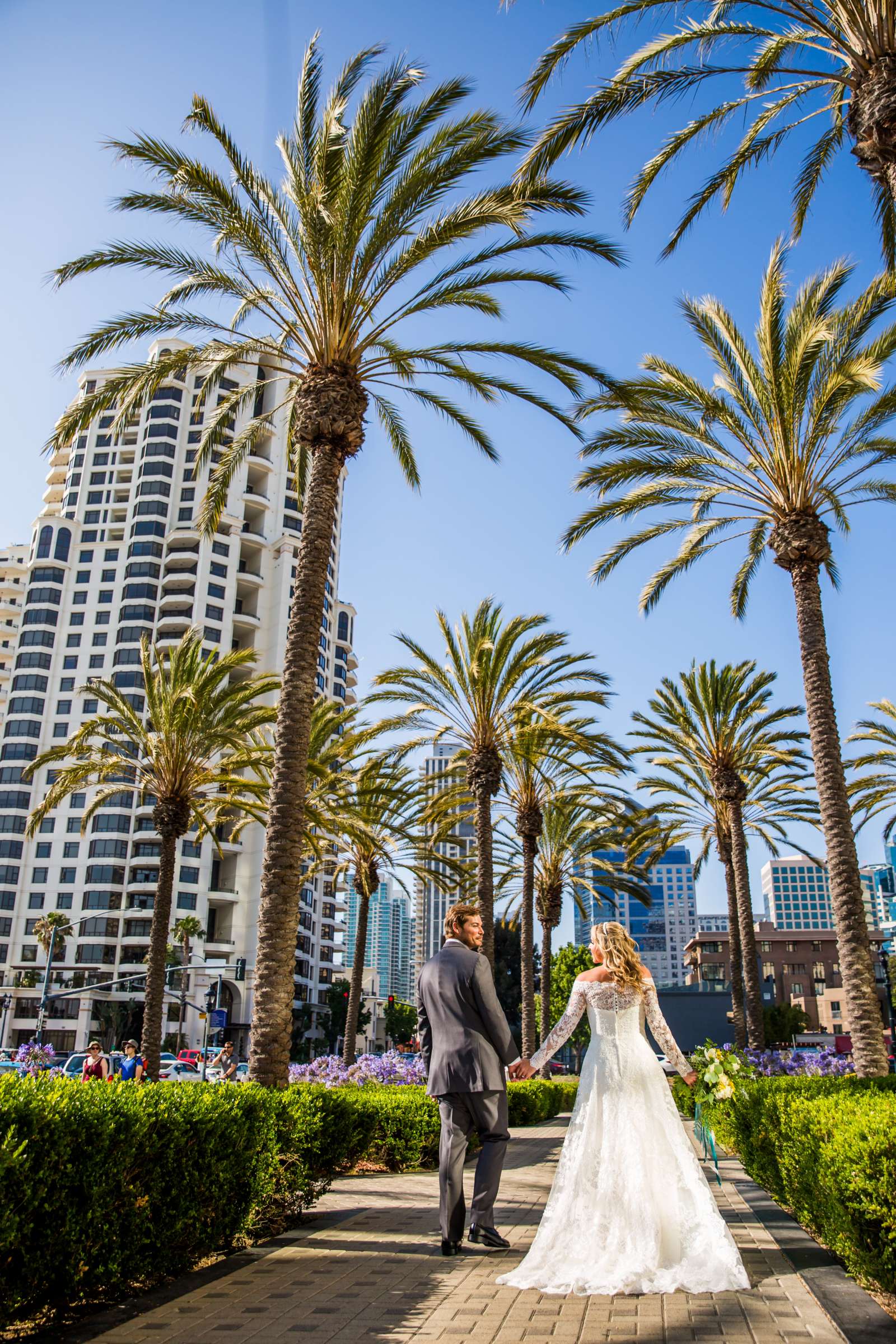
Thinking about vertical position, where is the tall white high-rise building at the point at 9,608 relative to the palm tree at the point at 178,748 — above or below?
above

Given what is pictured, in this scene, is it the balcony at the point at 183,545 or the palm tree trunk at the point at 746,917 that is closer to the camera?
the palm tree trunk at the point at 746,917

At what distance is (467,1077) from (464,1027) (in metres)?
0.29

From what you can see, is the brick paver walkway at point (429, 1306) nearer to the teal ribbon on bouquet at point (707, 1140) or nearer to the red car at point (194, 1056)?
the teal ribbon on bouquet at point (707, 1140)

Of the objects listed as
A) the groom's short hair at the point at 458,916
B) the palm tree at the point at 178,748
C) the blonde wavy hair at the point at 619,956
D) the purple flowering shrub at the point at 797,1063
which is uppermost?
the palm tree at the point at 178,748

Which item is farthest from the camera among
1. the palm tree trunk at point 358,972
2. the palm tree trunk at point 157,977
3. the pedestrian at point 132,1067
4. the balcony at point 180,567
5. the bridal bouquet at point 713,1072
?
the balcony at point 180,567

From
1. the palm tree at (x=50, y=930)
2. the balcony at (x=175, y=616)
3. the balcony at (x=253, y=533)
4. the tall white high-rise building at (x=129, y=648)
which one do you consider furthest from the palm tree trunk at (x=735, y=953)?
the balcony at (x=253, y=533)

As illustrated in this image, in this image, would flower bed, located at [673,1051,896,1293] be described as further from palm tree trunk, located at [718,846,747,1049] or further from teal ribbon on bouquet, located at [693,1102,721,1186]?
palm tree trunk, located at [718,846,747,1049]

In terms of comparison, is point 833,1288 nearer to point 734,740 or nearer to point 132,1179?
point 132,1179

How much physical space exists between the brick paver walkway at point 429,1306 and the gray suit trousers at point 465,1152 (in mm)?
218

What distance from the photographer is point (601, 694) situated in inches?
886

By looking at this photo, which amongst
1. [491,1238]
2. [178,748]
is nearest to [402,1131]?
[491,1238]

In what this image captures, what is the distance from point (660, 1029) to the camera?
5.92 metres

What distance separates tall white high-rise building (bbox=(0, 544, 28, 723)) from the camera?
91625 mm

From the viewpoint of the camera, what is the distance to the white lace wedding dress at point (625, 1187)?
5105 millimetres
